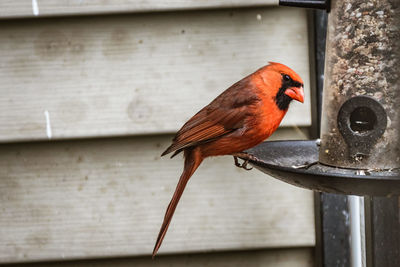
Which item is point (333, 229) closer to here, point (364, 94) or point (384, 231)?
point (384, 231)

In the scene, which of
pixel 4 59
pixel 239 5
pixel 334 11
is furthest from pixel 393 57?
pixel 4 59

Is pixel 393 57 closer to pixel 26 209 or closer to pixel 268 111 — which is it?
pixel 268 111

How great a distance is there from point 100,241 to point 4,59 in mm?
808

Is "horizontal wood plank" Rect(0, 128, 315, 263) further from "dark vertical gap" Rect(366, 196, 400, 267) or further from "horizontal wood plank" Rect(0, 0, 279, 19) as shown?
"horizontal wood plank" Rect(0, 0, 279, 19)

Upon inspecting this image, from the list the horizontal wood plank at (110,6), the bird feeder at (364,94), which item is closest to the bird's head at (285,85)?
the bird feeder at (364,94)

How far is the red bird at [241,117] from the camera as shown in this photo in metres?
1.87

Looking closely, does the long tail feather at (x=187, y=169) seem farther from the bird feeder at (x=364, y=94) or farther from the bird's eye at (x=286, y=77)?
the bird's eye at (x=286, y=77)

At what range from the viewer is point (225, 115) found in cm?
193

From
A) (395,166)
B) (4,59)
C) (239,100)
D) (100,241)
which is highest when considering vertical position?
(4,59)

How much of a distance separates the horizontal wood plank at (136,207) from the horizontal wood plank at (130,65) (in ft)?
0.42

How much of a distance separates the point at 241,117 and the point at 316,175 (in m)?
0.68

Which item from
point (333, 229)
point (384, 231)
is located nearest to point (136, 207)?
point (333, 229)

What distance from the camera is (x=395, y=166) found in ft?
5.38

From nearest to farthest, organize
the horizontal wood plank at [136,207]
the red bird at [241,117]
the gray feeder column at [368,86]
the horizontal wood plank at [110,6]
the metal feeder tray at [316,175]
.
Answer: the metal feeder tray at [316,175] → the gray feeder column at [368,86] → the red bird at [241,117] → the horizontal wood plank at [110,6] → the horizontal wood plank at [136,207]
